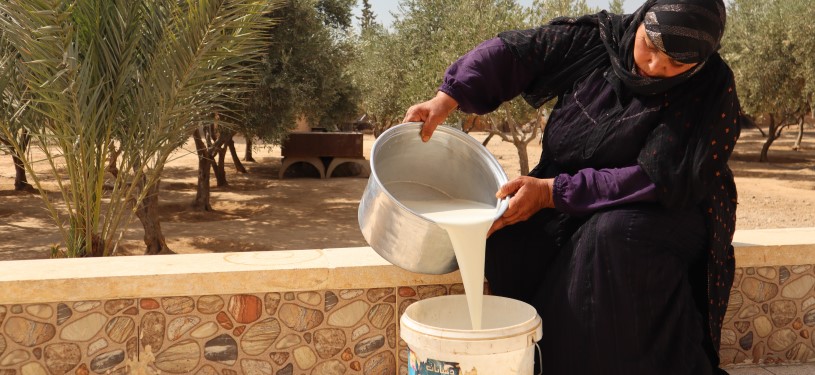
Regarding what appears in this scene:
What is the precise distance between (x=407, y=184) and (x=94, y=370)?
1.17 m

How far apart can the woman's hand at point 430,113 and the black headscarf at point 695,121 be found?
51cm

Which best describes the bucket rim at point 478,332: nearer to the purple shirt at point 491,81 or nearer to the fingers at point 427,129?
the purple shirt at point 491,81

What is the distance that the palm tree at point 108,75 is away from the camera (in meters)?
4.13

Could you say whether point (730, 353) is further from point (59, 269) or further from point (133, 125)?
point (133, 125)

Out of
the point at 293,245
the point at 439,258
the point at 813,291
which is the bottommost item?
the point at 293,245

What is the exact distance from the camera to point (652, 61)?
2188 millimetres

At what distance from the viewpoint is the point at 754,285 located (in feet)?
9.59

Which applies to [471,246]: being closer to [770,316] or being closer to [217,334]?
[217,334]

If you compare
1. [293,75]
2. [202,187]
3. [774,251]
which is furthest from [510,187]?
[202,187]

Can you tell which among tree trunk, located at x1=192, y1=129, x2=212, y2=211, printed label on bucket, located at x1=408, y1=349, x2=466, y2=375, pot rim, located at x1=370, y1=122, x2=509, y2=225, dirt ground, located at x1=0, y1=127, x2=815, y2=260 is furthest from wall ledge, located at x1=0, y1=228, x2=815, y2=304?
tree trunk, located at x1=192, y1=129, x2=212, y2=211

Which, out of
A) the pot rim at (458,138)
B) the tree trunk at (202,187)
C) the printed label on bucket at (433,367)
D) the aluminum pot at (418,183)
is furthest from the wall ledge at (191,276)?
the tree trunk at (202,187)

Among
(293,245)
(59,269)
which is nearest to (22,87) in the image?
(59,269)

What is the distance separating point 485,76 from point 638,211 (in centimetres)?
65

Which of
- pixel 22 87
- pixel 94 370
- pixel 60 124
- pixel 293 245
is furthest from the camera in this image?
pixel 293 245
